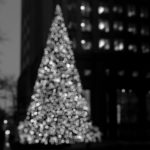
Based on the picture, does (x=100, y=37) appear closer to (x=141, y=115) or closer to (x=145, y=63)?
(x=145, y=63)

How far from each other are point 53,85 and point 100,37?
149ft

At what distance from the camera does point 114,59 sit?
67.9 metres

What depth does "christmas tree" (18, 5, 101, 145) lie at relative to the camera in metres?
25.4

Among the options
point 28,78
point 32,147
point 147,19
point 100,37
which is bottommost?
point 32,147

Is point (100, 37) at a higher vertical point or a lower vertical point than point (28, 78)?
higher

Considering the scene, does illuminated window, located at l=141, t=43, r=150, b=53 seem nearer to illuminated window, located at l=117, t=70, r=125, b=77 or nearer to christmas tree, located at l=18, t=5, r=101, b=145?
illuminated window, located at l=117, t=70, r=125, b=77

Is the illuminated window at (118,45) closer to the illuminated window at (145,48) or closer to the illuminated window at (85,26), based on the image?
the illuminated window at (145,48)

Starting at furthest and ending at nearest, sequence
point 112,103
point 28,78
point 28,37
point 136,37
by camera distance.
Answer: point 28,37 < point 28,78 < point 136,37 < point 112,103

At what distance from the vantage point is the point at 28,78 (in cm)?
8644

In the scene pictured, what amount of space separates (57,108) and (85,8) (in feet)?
156

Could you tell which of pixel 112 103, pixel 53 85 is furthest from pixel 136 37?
pixel 53 85

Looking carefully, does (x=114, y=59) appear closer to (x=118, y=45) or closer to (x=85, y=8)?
(x=118, y=45)

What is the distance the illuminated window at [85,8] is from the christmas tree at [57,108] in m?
44.9

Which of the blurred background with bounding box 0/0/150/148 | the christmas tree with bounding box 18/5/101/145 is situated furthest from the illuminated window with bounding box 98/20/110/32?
the christmas tree with bounding box 18/5/101/145
